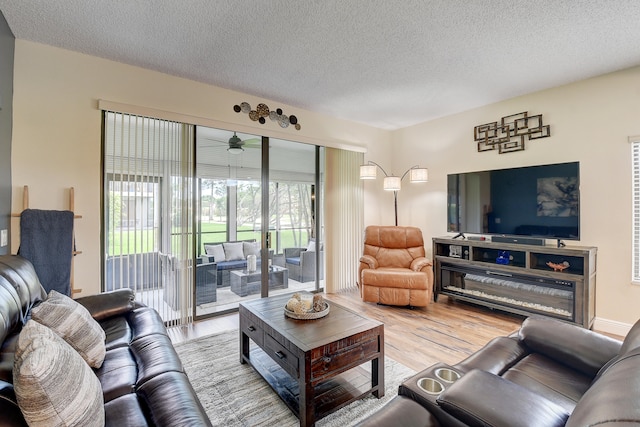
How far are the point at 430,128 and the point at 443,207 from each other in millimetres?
1262

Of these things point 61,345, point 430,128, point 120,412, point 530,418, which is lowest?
point 120,412

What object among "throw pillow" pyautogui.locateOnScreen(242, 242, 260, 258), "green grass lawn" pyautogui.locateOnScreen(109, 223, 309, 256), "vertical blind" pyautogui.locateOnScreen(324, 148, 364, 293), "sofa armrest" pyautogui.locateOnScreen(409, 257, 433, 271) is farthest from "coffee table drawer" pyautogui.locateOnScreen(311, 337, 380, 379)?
"vertical blind" pyautogui.locateOnScreen(324, 148, 364, 293)

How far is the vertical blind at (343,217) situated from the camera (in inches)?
179

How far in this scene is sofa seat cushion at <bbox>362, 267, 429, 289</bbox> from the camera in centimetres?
363

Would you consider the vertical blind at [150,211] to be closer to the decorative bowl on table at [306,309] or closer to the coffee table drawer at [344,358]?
the decorative bowl on table at [306,309]

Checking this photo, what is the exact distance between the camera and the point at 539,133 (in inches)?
139

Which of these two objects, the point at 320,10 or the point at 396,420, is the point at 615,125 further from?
the point at 396,420

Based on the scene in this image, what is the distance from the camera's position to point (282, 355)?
1893 millimetres

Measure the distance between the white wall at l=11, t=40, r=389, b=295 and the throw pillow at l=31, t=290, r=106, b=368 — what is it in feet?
4.49

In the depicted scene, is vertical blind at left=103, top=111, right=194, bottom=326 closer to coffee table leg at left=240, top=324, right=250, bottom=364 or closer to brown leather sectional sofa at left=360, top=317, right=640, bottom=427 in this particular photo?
coffee table leg at left=240, top=324, right=250, bottom=364

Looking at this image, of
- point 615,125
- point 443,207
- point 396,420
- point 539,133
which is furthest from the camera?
point 443,207

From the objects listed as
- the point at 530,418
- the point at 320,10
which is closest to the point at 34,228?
the point at 320,10

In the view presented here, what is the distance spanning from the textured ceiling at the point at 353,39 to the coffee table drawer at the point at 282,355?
233cm

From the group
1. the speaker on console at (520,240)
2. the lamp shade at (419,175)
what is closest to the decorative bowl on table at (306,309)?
the speaker on console at (520,240)
